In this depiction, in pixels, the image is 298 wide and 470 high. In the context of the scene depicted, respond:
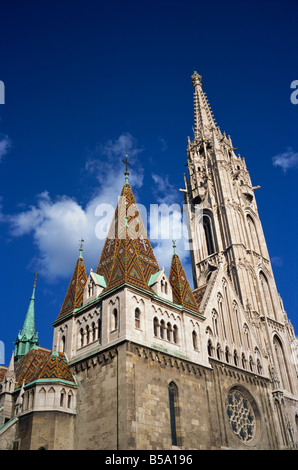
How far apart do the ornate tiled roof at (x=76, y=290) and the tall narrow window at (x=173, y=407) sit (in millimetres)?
8168

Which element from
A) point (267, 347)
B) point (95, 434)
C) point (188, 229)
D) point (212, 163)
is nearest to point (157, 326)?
point (95, 434)

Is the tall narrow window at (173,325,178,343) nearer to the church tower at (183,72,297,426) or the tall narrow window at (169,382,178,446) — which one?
the tall narrow window at (169,382,178,446)

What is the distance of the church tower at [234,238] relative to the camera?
1497 inches

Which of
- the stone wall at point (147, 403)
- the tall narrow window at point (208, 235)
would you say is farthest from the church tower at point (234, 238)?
the stone wall at point (147, 403)

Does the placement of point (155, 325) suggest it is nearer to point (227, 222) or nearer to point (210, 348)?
point (210, 348)

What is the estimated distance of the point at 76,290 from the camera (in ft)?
100

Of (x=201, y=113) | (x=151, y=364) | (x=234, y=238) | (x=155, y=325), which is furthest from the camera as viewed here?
(x=201, y=113)

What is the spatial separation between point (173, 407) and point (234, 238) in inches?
840

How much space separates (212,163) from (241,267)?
1473 centimetres

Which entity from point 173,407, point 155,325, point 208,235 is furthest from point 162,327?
point 208,235

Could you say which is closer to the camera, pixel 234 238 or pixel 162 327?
pixel 162 327

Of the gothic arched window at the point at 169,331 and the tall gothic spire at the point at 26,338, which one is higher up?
the tall gothic spire at the point at 26,338

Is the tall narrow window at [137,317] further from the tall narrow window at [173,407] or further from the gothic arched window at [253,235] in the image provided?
the gothic arched window at [253,235]

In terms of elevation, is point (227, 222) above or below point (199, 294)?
above
